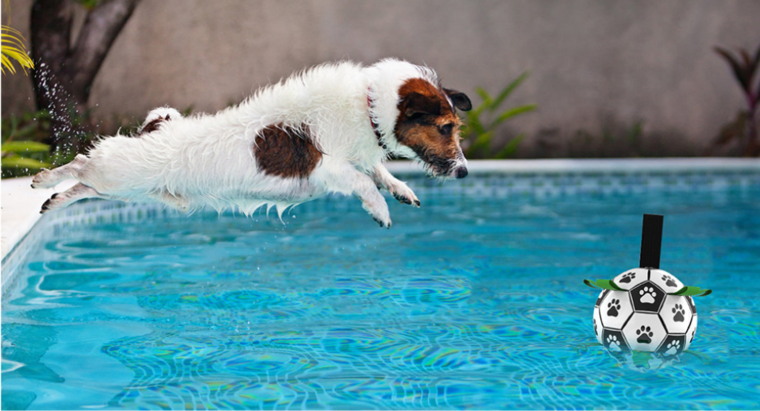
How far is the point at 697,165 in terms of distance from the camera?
8.81m

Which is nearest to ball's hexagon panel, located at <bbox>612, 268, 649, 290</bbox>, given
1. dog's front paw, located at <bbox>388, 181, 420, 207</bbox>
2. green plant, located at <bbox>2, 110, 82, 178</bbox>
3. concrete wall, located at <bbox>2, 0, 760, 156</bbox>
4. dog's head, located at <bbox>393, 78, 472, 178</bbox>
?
dog's head, located at <bbox>393, 78, 472, 178</bbox>

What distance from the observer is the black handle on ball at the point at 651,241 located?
3.02 m

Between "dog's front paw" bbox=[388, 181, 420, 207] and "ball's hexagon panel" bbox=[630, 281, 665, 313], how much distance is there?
0.94 metres

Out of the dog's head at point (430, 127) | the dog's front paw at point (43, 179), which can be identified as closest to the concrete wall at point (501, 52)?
the dog's front paw at point (43, 179)

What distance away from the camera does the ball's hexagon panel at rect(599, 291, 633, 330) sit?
119 inches

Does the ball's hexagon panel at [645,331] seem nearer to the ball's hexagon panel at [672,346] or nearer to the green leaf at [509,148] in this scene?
the ball's hexagon panel at [672,346]

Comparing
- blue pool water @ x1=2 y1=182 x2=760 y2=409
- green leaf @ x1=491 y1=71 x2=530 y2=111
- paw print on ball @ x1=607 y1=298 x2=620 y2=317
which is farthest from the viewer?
green leaf @ x1=491 y1=71 x2=530 y2=111

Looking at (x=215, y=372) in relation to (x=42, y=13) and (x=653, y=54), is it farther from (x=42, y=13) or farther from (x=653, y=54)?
(x=653, y=54)

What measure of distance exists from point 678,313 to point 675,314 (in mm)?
13

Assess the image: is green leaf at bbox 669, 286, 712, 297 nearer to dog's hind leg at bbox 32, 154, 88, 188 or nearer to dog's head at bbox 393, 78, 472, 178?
dog's head at bbox 393, 78, 472, 178

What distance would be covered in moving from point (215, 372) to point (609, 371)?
1.51 metres

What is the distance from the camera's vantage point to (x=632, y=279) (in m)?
3.04

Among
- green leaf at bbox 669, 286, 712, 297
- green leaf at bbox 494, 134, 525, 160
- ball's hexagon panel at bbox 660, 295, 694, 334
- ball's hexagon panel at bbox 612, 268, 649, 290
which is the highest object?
green leaf at bbox 494, 134, 525, 160

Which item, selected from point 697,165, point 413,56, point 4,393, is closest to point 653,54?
point 697,165
